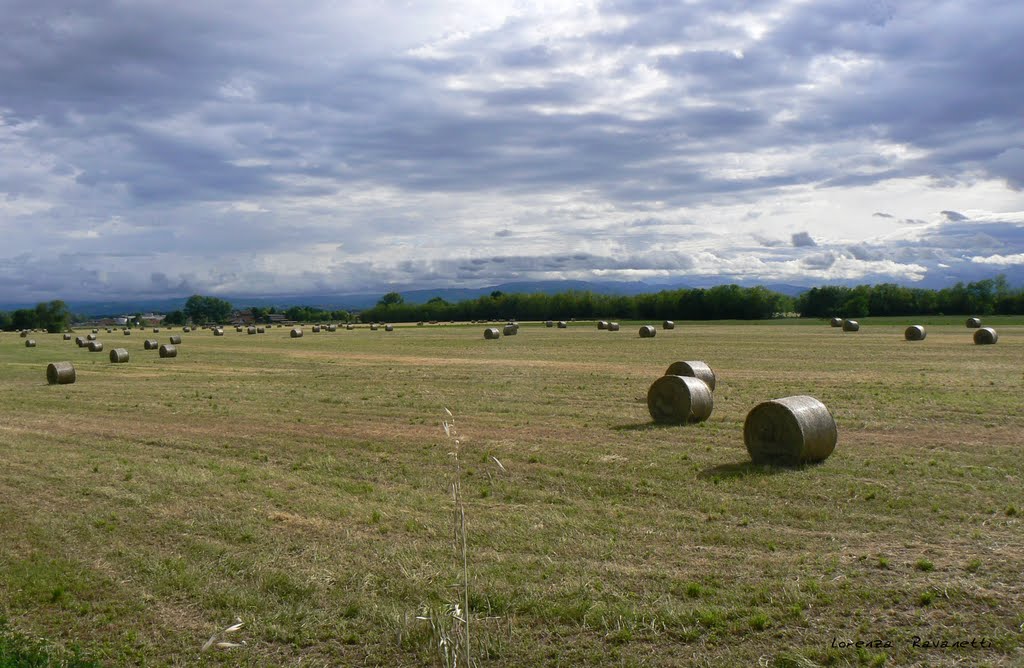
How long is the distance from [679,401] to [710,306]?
108 metres

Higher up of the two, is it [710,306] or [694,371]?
[710,306]

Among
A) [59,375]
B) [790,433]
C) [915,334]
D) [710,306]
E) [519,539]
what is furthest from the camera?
[710,306]

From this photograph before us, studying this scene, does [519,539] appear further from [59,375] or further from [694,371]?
[59,375]

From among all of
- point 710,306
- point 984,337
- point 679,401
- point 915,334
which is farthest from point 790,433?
point 710,306

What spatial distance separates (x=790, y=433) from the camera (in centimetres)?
1322

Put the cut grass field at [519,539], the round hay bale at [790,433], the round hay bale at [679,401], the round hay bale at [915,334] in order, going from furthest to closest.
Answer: the round hay bale at [915,334], the round hay bale at [679,401], the round hay bale at [790,433], the cut grass field at [519,539]

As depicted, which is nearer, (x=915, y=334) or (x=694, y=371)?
(x=694, y=371)

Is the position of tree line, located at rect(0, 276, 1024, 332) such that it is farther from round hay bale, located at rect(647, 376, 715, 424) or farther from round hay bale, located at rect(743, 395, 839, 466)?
round hay bale, located at rect(743, 395, 839, 466)

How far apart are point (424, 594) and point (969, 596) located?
531 cm

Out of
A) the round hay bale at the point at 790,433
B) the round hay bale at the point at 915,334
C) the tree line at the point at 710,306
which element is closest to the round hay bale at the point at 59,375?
the round hay bale at the point at 790,433

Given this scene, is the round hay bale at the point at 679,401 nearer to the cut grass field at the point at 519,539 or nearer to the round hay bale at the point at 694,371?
the cut grass field at the point at 519,539

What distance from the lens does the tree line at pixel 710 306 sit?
113125 millimetres

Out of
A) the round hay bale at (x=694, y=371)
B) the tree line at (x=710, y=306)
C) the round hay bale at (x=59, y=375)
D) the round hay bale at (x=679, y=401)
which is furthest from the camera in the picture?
the tree line at (x=710, y=306)

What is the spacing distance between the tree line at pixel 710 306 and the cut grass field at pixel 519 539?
103101 millimetres
